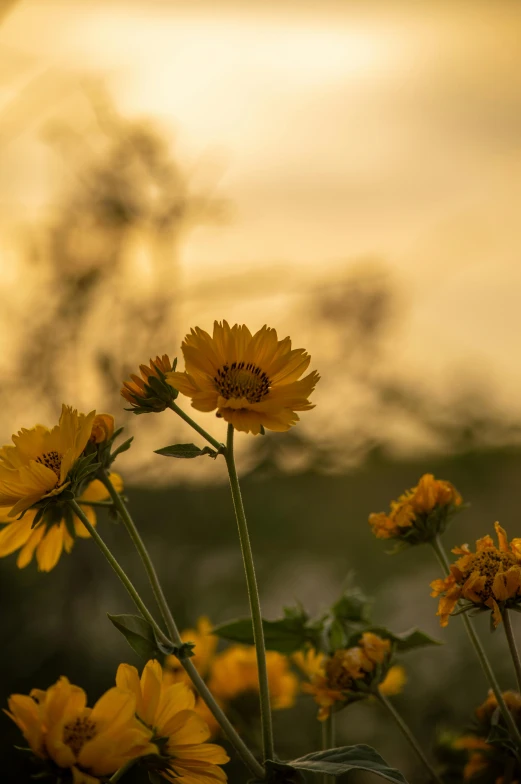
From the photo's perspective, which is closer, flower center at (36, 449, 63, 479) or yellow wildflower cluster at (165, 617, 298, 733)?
flower center at (36, 449, 63, 479)

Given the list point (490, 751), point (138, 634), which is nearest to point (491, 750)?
Result: point (490, 751)

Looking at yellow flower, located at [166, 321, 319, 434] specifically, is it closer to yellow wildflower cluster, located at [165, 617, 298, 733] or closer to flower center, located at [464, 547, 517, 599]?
flower center, located at [464, 547, 517, 599]

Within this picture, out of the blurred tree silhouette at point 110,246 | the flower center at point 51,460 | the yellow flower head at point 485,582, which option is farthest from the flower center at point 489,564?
the blurred tree silhouette at point 110,246

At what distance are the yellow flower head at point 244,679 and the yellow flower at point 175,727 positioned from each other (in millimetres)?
270

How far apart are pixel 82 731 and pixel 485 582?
187 millimetres

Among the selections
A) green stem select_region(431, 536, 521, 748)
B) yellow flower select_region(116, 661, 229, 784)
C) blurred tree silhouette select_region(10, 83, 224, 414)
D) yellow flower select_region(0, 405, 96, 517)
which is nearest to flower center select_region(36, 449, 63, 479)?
yellow flower select_region(0, 405, 96, 517)

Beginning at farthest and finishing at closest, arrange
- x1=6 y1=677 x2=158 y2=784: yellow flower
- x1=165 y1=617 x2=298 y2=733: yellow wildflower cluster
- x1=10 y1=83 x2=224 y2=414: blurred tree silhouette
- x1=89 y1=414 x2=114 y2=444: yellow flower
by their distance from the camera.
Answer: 1. x1=10 y1=83 x2=224 y2=414: blurred tree silhouette
2. x1=165 y1=617 x2=298 y2=733: yellow wildflower cluster
3. x1=89 y1=414 x2=114 y2=444: yellow flower
4. x1=6 y1=677 x2=158 y2=784: yellow flower

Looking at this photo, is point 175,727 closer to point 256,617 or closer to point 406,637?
point 256,617

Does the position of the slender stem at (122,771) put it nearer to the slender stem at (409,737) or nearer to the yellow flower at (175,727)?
the yellow flower at (175,727)

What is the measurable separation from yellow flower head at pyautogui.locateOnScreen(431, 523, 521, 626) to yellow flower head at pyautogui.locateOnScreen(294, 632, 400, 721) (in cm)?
7

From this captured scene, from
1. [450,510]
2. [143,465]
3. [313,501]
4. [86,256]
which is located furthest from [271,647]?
[313,501]

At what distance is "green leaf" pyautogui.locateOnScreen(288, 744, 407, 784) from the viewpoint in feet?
1.12

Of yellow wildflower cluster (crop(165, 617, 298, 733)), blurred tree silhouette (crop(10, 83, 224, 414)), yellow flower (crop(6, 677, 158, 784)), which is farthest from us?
blurred tree silhouette (crop(10, 83, 224, 414))

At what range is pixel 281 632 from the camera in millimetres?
508
